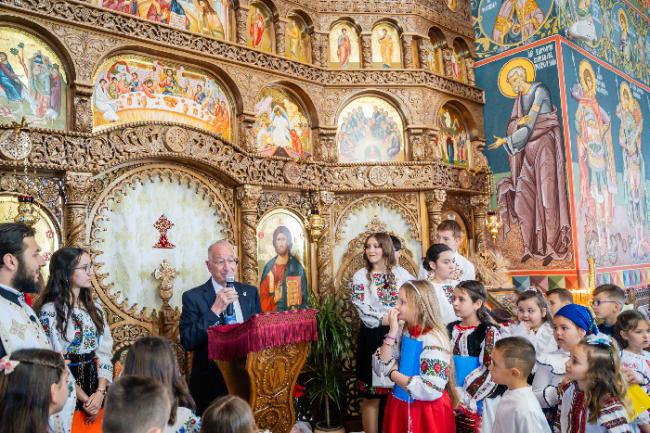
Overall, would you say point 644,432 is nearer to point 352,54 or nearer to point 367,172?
point 367,172

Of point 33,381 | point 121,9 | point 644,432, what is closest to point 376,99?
point 121,9

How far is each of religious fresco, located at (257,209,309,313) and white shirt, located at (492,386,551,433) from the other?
5152mm

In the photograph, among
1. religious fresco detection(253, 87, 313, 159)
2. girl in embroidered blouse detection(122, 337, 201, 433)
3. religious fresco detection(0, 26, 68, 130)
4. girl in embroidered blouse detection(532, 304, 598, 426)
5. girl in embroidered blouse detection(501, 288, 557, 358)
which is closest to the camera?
girl in embroidered blouse detection(122, 337, 201, 433)

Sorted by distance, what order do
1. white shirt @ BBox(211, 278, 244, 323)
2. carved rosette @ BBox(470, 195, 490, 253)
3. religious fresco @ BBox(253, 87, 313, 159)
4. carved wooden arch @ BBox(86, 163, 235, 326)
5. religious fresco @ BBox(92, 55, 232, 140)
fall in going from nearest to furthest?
white shirt @ BBox(211, 278, 244, 323)
carved wooden arch @ BBox(86, 163, 235, 326)
religious fresco @ BBox(92, 55, 232, 140)
religious fresco @ BBox(253, 87, 313, 159)
carved rosette @ BBox(470, 195, 490, 253)

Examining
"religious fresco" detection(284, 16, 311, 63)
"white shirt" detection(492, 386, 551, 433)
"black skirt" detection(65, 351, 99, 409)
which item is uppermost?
"religious fresco" detection(284, 16, 311, 63)

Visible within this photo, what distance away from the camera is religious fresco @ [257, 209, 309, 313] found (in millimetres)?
7883

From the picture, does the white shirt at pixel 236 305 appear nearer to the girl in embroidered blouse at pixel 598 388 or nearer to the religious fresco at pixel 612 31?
the girl in embroidered blouse at pixel 598 388

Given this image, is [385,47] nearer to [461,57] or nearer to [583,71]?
[461,57]

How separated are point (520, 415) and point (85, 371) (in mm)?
3185

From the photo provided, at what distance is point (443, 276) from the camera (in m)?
4.68

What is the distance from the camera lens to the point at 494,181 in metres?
10.3

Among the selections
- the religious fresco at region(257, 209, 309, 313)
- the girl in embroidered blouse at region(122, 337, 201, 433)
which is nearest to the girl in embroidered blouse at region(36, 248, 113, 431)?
the girl in embroidered blouse at region(122, 337, 201, 433)

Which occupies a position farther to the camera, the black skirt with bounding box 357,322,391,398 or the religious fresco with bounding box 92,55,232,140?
the religious fresco with bounding box 92,55,232,140

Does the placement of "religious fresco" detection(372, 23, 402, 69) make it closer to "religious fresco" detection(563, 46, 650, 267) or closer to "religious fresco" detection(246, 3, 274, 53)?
"religious fresco" detection(246, 3, 274, 53)
